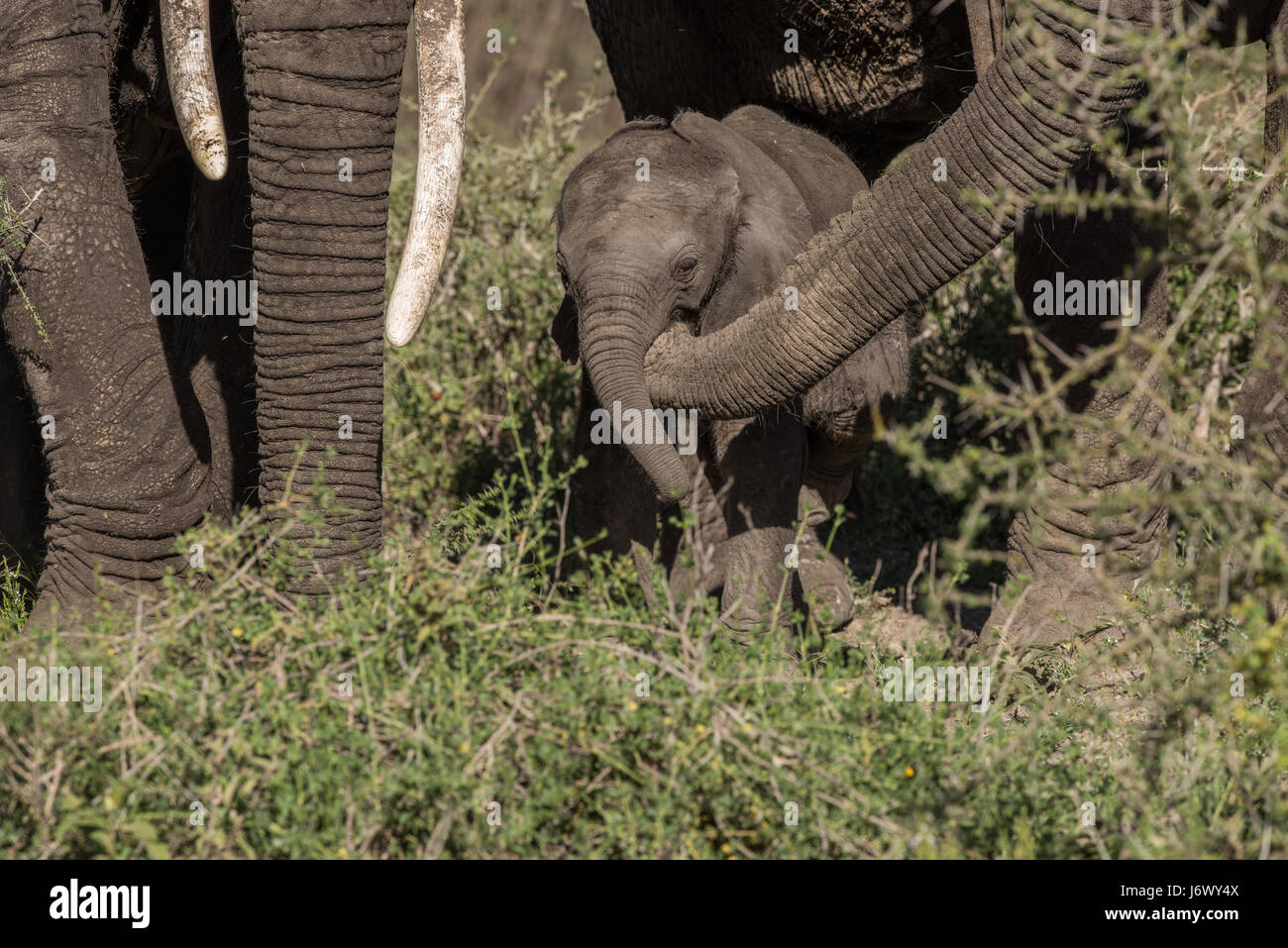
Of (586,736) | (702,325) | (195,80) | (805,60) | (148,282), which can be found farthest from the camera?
(805,60)

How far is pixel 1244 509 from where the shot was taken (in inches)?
109

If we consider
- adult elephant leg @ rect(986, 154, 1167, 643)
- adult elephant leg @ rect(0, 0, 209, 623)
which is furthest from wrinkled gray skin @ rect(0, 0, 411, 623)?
→ adult elephant leg @ rect(986, 154, 1167, 643)

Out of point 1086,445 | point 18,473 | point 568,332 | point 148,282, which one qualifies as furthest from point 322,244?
point 1086,445

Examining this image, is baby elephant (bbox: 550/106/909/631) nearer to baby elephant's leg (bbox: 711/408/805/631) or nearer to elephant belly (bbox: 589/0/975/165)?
baby elephant's leg (bbox: 711/408/805/631)

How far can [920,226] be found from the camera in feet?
12.8

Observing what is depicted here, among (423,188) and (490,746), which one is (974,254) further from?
(490,746)

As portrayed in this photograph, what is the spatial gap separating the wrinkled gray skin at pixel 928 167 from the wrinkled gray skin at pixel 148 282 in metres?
0.80

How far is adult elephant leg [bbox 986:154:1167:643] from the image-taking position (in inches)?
183

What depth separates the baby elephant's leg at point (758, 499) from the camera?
434 centimetres

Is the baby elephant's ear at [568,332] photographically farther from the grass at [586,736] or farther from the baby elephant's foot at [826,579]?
the grass at [586,736]

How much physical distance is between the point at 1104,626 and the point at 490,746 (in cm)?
216

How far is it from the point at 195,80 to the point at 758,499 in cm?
174

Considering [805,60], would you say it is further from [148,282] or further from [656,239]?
[148,282]

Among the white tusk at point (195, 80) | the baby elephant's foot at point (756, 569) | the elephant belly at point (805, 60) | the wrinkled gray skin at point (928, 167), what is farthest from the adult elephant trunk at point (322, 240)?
the elephant belly at point (805, 60)
